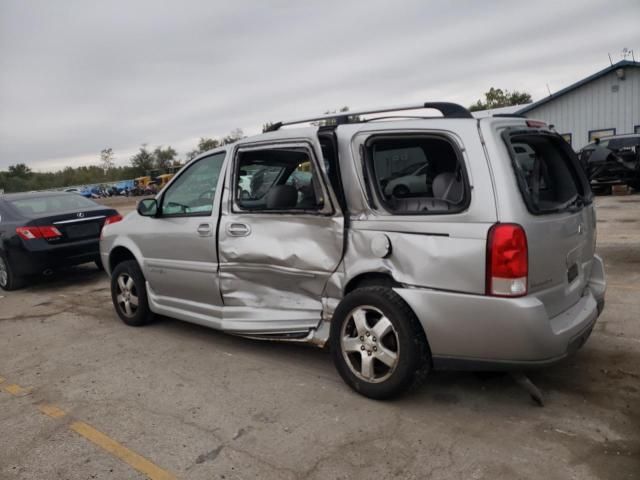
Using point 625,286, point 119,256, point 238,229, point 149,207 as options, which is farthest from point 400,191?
point 625,286

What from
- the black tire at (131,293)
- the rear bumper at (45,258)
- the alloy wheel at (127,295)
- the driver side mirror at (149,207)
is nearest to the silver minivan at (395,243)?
the driver side mirror at (149,207)

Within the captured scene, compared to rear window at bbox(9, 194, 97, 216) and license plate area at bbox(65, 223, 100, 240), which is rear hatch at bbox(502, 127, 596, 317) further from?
rear window at bbox(9, 194, 97, 216)

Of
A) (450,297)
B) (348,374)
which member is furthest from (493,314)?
(348,374)

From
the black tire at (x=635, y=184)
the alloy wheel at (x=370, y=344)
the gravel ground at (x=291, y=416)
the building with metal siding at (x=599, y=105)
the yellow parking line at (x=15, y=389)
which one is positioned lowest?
the gravel ground at (x=291, y=416)

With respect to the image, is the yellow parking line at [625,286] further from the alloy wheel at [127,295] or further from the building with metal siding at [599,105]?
the building with metal siding at [599,105]

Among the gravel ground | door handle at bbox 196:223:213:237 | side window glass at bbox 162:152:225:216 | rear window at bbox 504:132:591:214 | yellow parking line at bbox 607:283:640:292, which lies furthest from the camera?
yellow parking line at bbox 607:283:640:292

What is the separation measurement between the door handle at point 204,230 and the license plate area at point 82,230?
417cm

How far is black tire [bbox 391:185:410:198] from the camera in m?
3.73

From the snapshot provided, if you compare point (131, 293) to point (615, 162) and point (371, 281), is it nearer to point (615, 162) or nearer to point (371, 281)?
point (371, 281)

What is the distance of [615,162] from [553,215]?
14695mm

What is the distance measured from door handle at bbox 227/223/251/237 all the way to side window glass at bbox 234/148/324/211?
147 mm

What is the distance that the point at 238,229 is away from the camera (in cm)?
426

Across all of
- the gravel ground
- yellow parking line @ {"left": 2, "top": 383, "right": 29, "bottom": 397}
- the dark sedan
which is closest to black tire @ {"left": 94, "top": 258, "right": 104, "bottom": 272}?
the dark sedan

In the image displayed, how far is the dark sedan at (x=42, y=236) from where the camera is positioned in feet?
24.9
